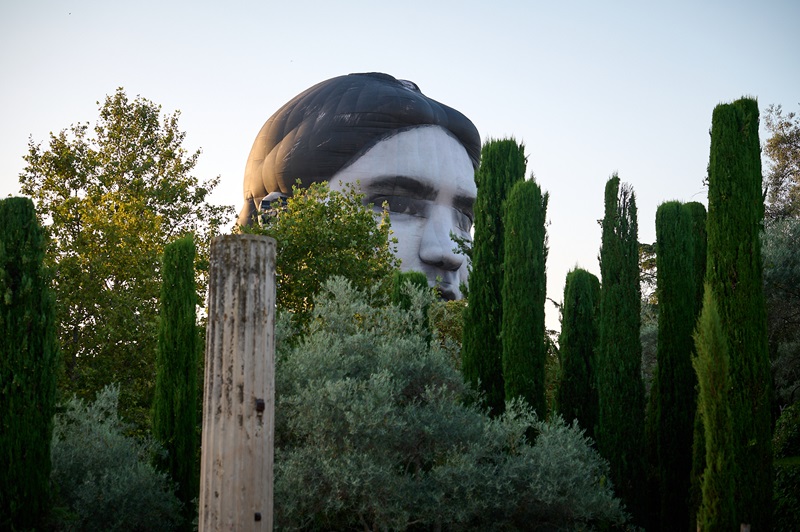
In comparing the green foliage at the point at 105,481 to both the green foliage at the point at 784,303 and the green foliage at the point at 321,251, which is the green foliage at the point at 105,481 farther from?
the green foliage at the point at 784,303

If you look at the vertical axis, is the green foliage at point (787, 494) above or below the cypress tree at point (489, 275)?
below

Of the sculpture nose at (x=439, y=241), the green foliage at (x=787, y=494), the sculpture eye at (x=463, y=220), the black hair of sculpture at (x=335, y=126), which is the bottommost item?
the green foliage at (x=787, y=494)

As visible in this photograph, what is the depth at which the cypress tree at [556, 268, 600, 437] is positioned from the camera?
18500mm

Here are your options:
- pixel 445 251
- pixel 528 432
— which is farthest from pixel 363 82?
pixel 528 432

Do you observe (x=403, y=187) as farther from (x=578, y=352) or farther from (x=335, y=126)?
(x=578, y=352)

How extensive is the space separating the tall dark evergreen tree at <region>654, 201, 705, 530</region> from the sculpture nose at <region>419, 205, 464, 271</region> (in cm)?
1727

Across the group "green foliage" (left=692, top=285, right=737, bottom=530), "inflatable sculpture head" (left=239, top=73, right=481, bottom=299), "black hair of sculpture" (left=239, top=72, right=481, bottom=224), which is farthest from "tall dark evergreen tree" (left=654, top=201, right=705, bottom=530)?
"black hair of sculpture" (left=239, top=72, right=481, bottom=224)

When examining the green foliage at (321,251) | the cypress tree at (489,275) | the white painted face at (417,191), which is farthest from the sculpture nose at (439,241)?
the cypress tree at (489,275)

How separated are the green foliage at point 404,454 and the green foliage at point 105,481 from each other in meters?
2.29

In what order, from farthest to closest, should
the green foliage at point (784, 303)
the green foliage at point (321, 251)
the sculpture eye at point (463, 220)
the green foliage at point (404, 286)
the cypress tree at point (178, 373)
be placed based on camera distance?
the sculpture eye at point (463, 220) → the green foliage at point (784, 303) → the green foliage at point (321, 251) → the green foliage at point (404, 286) → the cypress tree at point (178, 373)

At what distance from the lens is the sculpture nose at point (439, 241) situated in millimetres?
34344

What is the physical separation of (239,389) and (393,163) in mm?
27684

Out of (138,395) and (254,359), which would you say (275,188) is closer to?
(138,395)

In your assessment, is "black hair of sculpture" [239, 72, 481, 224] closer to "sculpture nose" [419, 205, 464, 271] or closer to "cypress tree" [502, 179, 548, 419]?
"sculpture nose" [419, 205, 464, 271]
